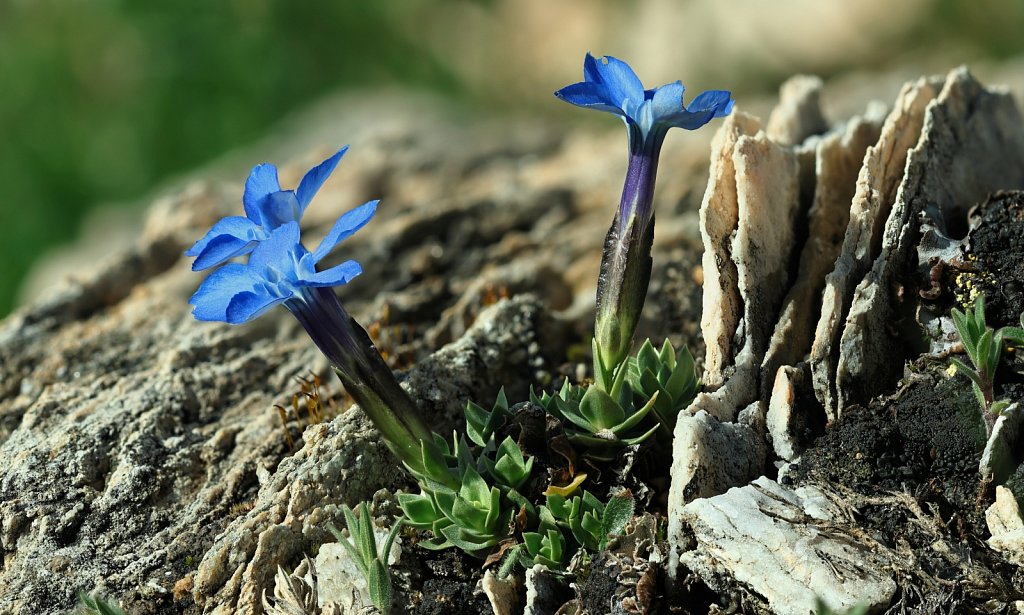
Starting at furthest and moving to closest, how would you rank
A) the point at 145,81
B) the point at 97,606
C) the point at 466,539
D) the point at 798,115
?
the point at 145,81, the point at 798,115, the point at 466,539, the point at 97,606

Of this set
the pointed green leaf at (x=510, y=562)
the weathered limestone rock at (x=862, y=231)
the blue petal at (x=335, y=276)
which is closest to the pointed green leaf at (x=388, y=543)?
the pointed green leaf at (x=510, y=562)

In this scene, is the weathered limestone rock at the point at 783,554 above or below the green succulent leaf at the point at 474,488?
below

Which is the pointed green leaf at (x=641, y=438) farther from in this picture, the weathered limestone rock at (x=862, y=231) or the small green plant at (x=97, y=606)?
the small green plant at (x=97, y=606)

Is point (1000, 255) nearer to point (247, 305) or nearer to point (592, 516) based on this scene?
point (592, 516)

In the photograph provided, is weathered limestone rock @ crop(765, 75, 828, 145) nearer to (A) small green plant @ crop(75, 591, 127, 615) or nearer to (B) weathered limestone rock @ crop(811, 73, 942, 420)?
(B) weathered limestone rock @ crop(811, 73, 942, 420)

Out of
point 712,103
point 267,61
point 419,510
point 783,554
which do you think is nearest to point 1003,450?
point 783,554

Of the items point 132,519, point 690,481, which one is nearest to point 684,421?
point 690,481

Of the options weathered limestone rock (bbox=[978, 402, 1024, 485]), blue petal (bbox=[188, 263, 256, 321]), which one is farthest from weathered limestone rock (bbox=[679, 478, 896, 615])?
blue petal (bbox=[188, 263, 256, 321])

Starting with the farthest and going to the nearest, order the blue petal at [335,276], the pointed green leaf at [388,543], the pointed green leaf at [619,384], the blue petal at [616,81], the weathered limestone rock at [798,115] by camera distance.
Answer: the weathered limestone rock at [798,115] → the pointed green leaf at [619,384] → the blue petal at [616,81] → the pointed green leaf at [388,543] → the blue petal at [335,276]
